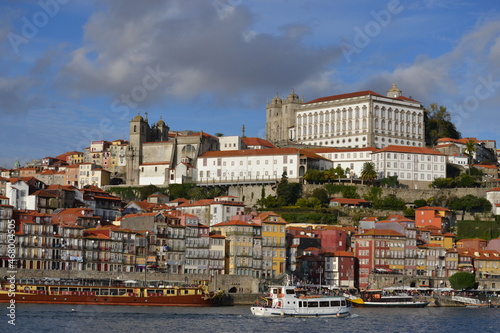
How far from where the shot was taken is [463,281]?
85.7 meters

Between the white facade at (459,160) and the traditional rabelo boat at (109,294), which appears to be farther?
the white facade at (459,160)

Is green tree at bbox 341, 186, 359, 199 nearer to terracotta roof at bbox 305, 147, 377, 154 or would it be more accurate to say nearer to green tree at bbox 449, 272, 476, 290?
terracotta roof at bbox 305, 147, 377, 154

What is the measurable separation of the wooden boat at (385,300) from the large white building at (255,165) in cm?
3283

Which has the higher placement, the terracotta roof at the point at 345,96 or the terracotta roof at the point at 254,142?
the terracotta roof at the point at 345,96

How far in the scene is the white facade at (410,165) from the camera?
11556 cm

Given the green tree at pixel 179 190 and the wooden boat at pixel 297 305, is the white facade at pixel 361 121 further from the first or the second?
the wooden boat at pixel 297 305

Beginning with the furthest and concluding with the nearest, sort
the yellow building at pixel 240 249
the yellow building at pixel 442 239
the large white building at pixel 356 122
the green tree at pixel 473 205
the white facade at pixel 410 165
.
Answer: the large white building at pixel 356 122
the white facade at pixel 410 165
the green tree at pixel 473 205
the yellow building at pixel 442 239
the yellow building at pixel 240 249

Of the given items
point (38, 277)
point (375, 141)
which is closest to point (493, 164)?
point (375, 141)

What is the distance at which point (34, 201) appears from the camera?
91.2 meters

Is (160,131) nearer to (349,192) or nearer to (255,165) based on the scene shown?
(255,165)

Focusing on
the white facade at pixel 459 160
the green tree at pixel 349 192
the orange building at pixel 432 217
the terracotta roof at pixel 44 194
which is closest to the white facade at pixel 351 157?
the green tree at pixel 349 192

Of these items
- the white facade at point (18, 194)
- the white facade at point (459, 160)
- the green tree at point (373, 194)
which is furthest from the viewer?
the white facade at point (459, 160)

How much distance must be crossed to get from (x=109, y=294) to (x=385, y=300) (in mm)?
23619

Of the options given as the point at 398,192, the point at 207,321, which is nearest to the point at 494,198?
the point at 398,192
